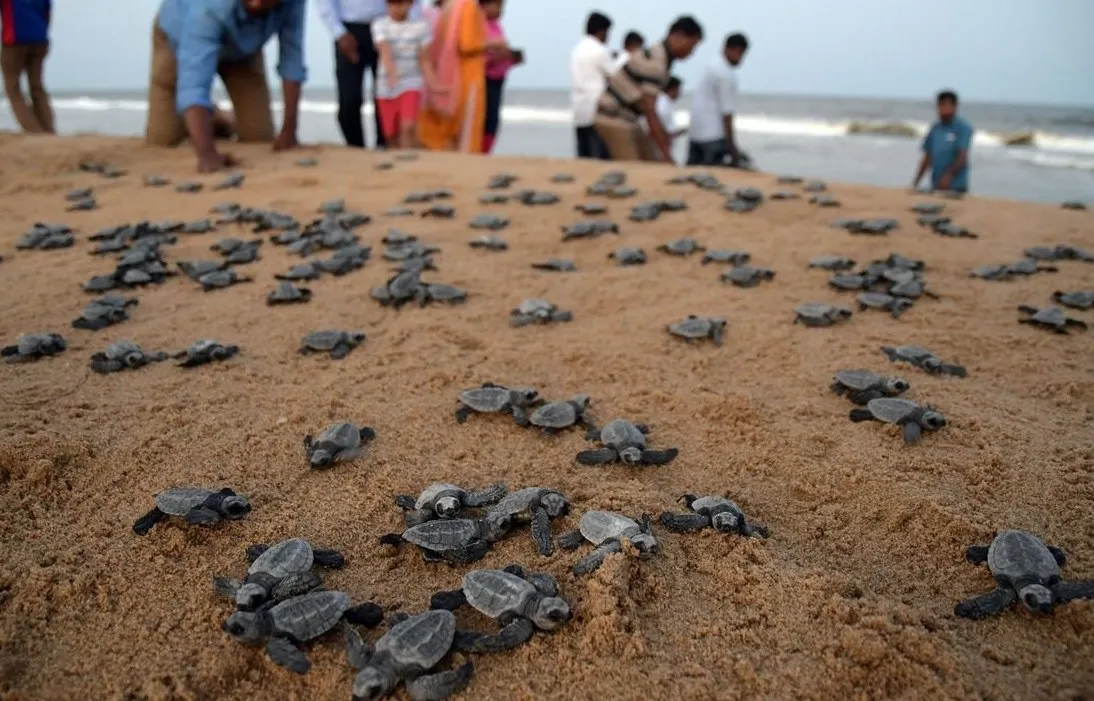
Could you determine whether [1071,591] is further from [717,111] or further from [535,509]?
[717,111]

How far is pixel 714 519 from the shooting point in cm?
178

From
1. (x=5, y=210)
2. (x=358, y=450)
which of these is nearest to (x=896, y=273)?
(x=358, y=450)

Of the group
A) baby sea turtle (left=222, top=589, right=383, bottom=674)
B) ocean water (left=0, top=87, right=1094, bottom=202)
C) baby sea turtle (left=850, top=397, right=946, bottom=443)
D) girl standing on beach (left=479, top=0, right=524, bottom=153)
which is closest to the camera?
baby sea turtle (left=222, top=589, right=383, bottom=674)

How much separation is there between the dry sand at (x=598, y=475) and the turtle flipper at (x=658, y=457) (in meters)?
0.03

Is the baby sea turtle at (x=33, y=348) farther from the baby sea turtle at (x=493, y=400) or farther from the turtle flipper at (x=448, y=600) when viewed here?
the turtle flipper at (x=448, y=600)

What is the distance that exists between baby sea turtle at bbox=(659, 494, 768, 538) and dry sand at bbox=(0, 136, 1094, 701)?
0.03 m

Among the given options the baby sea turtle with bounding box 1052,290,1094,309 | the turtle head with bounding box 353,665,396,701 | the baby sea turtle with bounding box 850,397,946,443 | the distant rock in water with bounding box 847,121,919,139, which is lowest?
the turtle head with bounding box 353,665,396,701

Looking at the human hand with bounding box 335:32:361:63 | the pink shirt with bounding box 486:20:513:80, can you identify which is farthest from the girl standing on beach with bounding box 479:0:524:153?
the human hand with bounding box 335:32:361:63

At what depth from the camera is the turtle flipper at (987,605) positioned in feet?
4.99

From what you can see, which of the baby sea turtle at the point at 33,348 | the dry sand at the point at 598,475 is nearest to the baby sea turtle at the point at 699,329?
the dry sand at the point at 598,475

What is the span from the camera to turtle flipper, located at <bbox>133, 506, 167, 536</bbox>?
178cm

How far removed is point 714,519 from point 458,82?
7383mm

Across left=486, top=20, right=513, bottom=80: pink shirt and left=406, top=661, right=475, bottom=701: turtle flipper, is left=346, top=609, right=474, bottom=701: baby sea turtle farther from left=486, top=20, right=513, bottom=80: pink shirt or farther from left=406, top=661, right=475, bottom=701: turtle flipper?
left=486, top=20, right=513, bottom=80: pink shirt

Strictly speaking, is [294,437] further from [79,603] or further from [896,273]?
[896,273]
